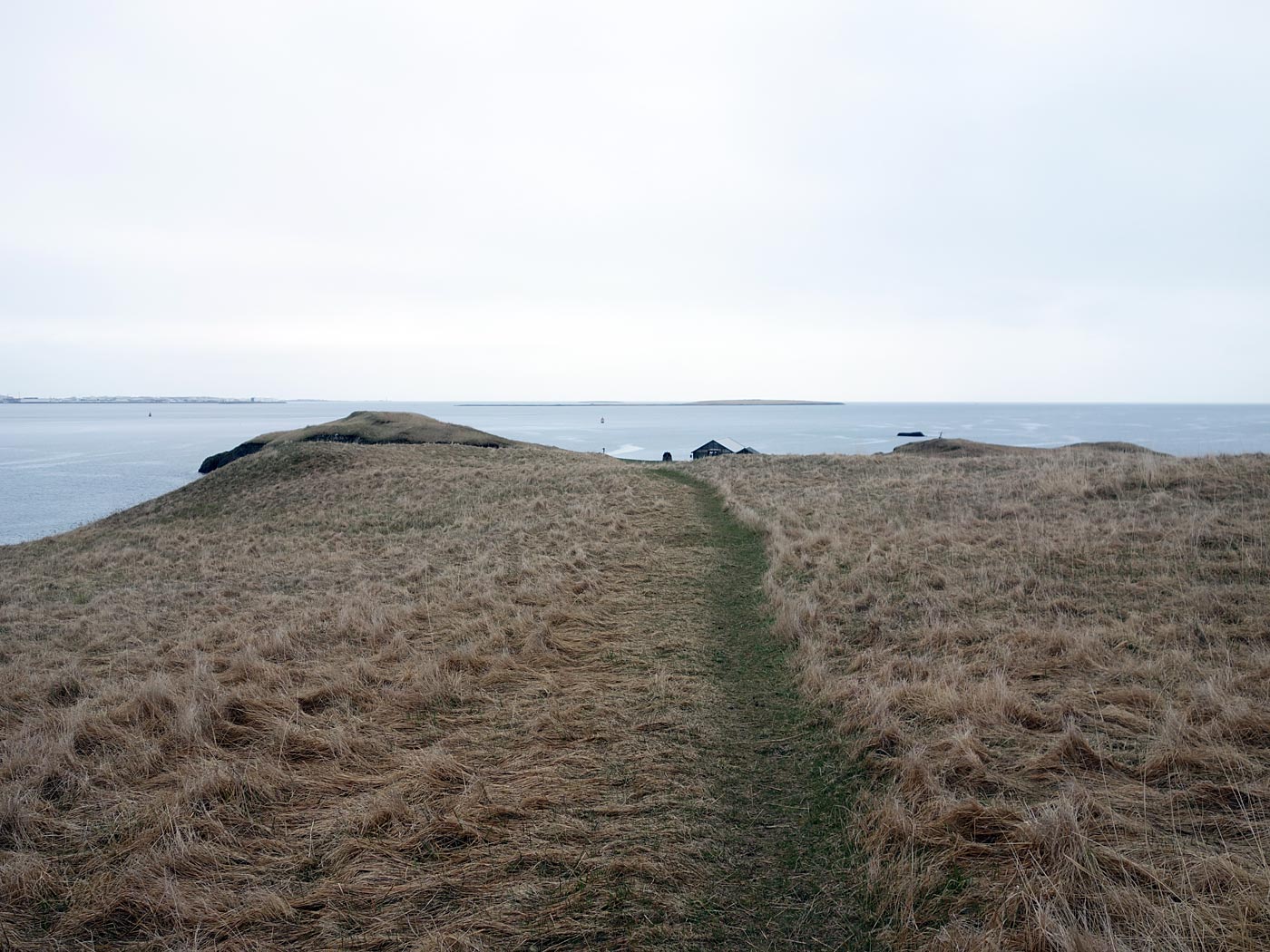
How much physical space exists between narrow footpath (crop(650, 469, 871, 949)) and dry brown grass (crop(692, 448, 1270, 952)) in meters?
0.25

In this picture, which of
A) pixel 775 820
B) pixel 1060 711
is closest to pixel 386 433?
pixel 775 820

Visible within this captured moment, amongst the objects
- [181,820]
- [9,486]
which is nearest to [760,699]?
[181,820]

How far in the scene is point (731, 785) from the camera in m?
5.05

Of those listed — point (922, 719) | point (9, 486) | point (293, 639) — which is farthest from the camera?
point (9, 486)

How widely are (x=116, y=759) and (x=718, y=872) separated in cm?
512

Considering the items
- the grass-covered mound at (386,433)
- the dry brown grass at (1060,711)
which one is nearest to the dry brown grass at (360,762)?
the dry brown grass at (1060,711)

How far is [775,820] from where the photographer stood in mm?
4590

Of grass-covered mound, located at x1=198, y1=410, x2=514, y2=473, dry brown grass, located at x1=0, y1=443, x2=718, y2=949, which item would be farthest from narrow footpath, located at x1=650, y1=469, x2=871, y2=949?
grass-covered mound, located at x1=198, y1=410, x2=514, y2=473

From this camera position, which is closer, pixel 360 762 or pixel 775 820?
pixel 775 820

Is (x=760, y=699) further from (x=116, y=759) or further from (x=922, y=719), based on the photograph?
(x=116, y=759)

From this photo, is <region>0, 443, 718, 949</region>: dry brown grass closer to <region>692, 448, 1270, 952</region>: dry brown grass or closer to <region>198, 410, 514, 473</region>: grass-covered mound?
<region>692, 448, 1270, 952</region>: dry brown grass

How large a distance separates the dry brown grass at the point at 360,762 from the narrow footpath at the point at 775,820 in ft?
0.77

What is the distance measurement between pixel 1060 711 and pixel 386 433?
175 ft

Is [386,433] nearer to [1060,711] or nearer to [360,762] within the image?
[360,762]
